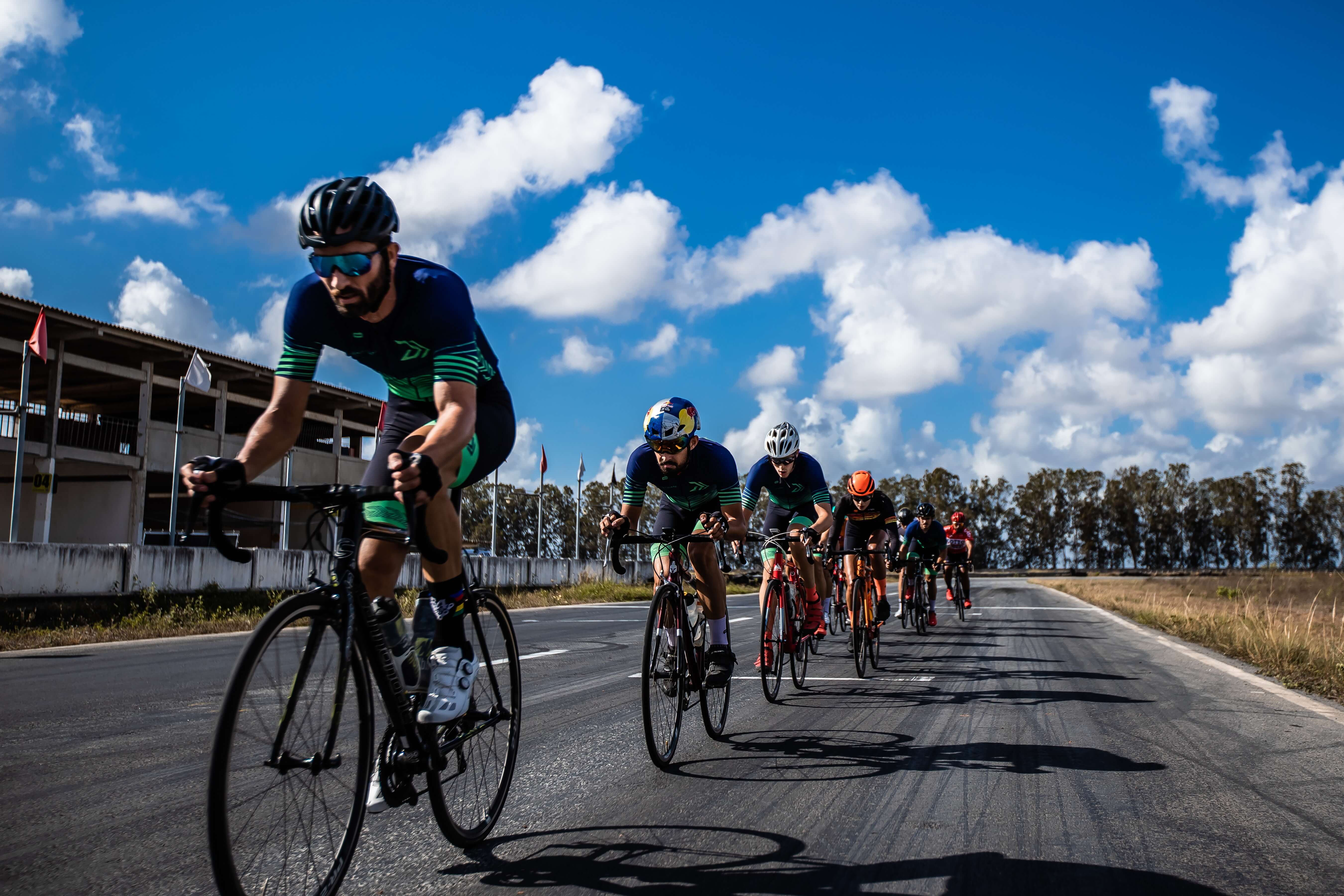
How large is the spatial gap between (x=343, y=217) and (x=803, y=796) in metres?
2.95

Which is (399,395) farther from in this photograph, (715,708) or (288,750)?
(715,708)

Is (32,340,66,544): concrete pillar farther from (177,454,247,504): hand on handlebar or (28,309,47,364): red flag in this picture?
(177,454,247,504): hand on handlebar

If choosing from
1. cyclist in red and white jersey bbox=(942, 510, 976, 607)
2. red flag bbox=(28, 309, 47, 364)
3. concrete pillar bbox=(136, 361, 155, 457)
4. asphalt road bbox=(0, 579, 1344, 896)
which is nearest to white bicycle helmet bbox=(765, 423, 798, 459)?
asphalt road bbox=(0, 579, 1344, 896)

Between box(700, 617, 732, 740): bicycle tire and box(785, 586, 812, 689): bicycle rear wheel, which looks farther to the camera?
box(785, 586, 812, 689): bicycle rear wheel

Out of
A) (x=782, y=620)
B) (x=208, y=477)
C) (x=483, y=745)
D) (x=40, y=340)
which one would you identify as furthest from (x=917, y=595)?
(x=40, y=340)

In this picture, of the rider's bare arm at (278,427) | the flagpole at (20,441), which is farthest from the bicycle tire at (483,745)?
the flagpole at (20,441)

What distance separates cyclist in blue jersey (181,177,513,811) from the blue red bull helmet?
201 cm

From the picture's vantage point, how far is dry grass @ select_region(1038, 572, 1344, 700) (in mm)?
8219

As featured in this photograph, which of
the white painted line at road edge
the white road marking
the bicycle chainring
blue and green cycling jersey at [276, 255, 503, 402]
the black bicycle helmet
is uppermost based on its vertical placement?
the black bicycle helmet

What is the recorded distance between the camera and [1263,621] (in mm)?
13688

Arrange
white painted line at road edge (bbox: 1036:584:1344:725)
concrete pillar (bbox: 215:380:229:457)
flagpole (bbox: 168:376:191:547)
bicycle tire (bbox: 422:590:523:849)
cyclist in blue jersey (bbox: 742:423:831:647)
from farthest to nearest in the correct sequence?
concrete pillar (bbox: 215:380:229:457)
flagpole (bbox: 168:376:191:547)
cyclist in blue jersey (bbox: 742:423:831:647)
white painted line at road edge (bbox: 1036:584:1344:725)
bicycle tire (bbox: 422:590:523:849)

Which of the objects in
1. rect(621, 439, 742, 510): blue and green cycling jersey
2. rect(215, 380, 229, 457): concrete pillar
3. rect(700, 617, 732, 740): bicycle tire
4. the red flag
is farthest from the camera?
rect(215, 380, 229, 457): concrete pillar

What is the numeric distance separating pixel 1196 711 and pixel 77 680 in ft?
26.9

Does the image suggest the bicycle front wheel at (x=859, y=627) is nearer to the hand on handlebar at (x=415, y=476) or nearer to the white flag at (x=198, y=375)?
the hand on handlebar at (x=415, y=476)
